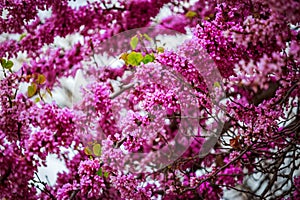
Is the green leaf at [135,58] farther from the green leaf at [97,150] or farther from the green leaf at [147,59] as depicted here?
the green leaf at [97,150]

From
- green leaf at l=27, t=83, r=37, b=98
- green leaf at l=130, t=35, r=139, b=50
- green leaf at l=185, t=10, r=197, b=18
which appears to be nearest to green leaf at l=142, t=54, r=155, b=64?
green leaf at l=130, t=35, r=139, b=50

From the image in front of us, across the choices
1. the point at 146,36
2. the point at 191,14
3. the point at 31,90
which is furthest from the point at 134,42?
the point at 191,14

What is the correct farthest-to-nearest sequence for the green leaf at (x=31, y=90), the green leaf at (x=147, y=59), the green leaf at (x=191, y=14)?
the green leaf at (x=191, y=14)
the green leaf at (x=31, y=90)
the green leaf at (x=147, y=59)

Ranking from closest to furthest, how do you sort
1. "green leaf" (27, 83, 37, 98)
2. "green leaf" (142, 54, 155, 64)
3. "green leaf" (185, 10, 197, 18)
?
"green leaf" (142, 54, 155, 64) < "green leaf" (27, 83, 37, 98) < "green leaf" (185, 10, 197, 18)

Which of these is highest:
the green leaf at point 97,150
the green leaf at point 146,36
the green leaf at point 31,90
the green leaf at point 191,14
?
the green leaf at point 191,14

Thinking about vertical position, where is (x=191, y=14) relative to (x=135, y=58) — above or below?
above

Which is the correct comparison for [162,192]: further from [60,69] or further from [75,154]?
[60,69]

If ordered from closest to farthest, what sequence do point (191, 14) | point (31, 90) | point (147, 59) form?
point (147, 59) → point (31, 90) → point (191, 14)

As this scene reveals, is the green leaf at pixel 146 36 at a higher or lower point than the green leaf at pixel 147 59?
higher

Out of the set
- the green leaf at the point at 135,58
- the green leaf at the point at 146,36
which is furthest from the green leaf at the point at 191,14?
the green leaf at the point at 135,58

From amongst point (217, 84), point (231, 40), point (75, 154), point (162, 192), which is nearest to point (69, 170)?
point (75, 154)

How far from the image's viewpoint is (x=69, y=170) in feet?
4.35

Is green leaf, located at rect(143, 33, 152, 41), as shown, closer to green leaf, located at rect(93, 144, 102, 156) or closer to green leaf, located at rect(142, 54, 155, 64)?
green leaf, located at rect(142, 54, 155, 64)

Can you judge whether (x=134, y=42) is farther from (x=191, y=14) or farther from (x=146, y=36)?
(x=191, y=14)
